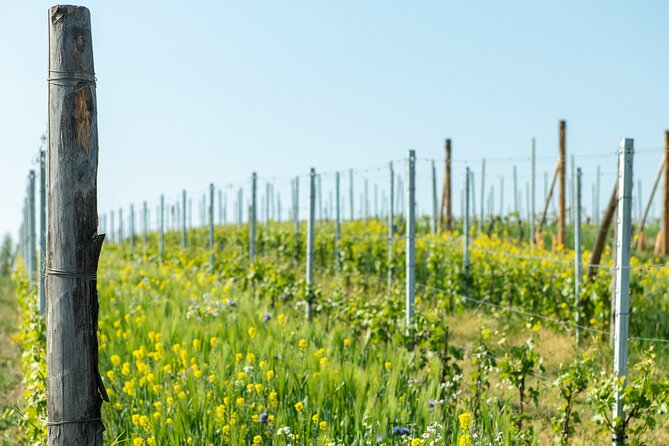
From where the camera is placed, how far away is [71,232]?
3096 mm

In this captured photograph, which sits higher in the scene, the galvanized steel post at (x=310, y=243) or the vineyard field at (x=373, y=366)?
the galvanized steel post at (x=310, y=243)

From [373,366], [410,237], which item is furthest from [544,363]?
[373,366]

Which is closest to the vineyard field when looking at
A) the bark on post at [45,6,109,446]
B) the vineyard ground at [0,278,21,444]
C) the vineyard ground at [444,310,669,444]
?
the vineyard ground at [444,310,669,444]

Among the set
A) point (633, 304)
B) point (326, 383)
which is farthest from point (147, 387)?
point (633, 304)

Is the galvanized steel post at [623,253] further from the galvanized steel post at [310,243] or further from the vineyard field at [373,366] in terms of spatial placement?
the galvanized steel post at [310,243]

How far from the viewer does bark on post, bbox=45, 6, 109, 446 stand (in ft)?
10.2

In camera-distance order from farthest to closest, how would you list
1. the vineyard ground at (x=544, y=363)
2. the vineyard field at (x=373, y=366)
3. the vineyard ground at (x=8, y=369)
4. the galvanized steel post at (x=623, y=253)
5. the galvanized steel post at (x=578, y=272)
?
1. the galvanized steel post at (x=578, y=272)
2. the vineyard ground at (x=8, y=369)
3. the vineyard ground at (x=544, y=363)
4. the galvanized steel post at (x=623, y=253)
5. the vineyard field at (x=373, y=366)

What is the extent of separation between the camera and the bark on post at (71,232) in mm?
3100

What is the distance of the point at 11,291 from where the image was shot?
64.9ft

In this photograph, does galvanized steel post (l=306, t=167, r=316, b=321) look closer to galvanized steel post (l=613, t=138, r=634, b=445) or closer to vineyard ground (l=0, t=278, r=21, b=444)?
vineyard ground (l=0, t=278, r=21, b=444)

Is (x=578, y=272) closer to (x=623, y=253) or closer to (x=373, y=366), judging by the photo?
(x=623, y=253)

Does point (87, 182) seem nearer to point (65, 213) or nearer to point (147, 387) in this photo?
point (65, 213)

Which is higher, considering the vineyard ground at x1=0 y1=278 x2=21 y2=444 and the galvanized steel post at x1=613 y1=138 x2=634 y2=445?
the galvanized steel post at x1=613 y1=138 x2=634 y2=445

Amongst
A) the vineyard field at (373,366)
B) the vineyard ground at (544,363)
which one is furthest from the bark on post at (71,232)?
the vineyard ground at (544,363)
